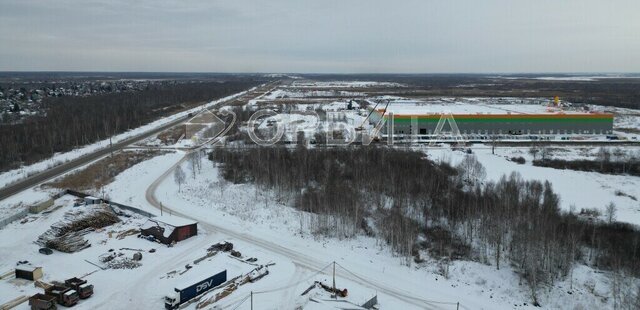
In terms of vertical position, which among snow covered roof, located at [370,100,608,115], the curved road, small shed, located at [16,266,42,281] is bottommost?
the curved road

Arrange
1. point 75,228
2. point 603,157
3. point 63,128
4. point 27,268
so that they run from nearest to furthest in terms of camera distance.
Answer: point 27,268 → point 75,228 → point 603,157 → point 63,128

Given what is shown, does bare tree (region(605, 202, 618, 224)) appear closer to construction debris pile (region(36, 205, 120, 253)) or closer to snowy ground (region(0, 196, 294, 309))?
snowy ground (region(0, 196, 294, 309))

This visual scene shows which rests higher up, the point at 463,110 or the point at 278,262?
the point at 463,110

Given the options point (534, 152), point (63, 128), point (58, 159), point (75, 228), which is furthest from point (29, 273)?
point (534, 152)

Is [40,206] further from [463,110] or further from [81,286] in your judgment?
[463,110]

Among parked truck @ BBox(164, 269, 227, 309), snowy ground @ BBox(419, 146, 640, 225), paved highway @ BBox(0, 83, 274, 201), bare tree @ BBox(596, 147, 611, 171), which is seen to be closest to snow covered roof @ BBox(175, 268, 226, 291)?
parked truck @ BBox(164, 269, 227, 309)

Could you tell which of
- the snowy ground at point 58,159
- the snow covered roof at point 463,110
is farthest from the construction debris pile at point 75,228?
the snow covered roof at point 463,110

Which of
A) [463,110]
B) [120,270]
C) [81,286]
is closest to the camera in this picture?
[81,286]

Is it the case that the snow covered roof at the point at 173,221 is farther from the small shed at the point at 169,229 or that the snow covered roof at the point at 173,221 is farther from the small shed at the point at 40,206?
the small shed at the point at 40,206
